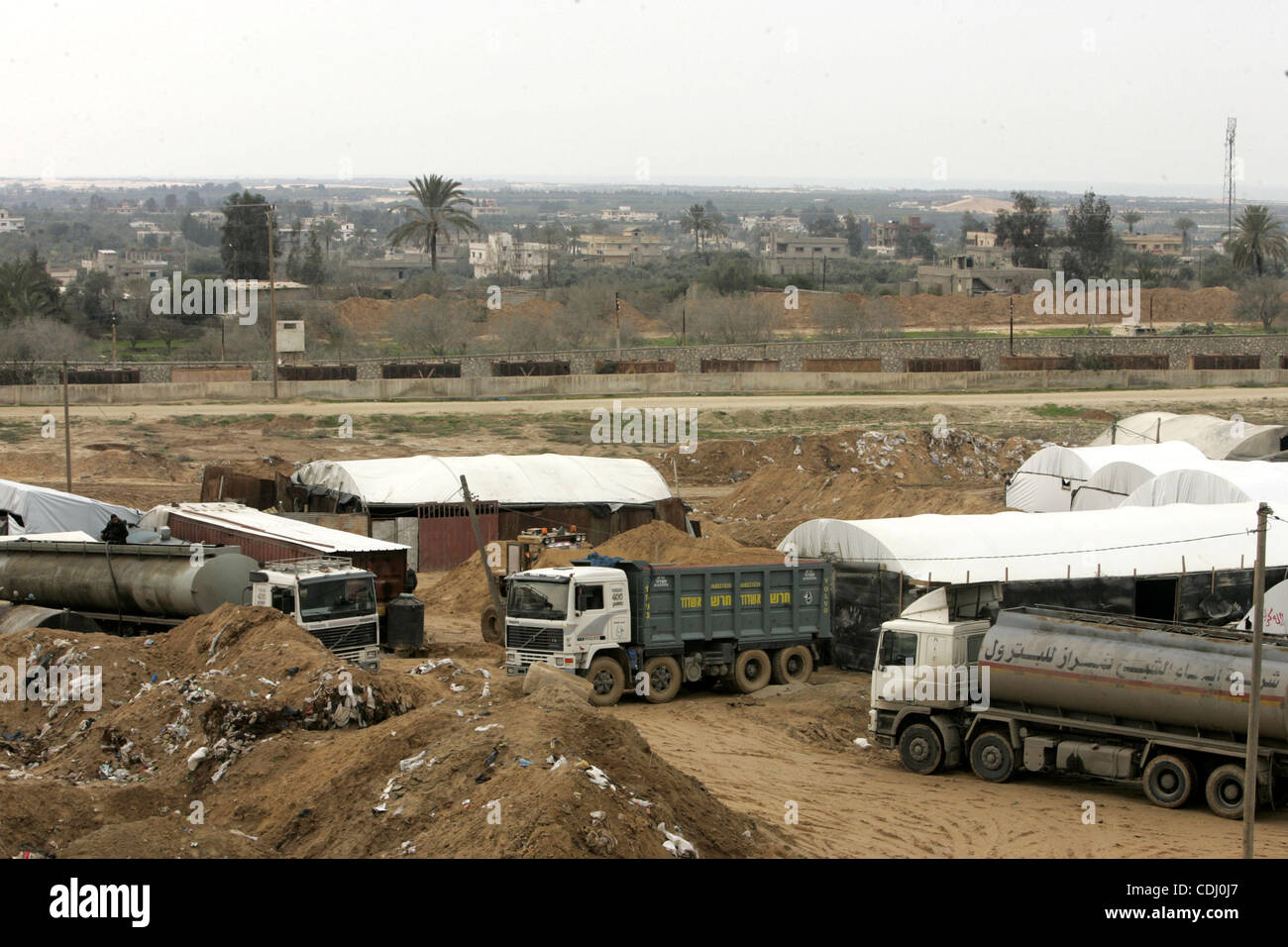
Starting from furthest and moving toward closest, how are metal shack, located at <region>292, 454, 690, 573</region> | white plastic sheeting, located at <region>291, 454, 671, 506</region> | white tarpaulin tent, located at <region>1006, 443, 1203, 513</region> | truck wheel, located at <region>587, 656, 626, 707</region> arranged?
white tarpaulin tent, located at <region>1006, 443, 1203, 513</region> < white plastic sheeting, located at <region>291, 454, 671, 506</region> < metal shack, located at <region>292, 454, 690, 573</region> < truck wheel, located at <region>587, 656, 626, 707</region>

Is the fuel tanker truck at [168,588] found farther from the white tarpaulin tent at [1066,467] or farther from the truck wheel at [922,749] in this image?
the white tarpaulin tent at [1066,467]

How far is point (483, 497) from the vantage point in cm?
3662

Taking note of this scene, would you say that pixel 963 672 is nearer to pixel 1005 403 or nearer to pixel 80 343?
pixel 1005 403

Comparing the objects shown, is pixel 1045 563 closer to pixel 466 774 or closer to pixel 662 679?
pixel 662 679

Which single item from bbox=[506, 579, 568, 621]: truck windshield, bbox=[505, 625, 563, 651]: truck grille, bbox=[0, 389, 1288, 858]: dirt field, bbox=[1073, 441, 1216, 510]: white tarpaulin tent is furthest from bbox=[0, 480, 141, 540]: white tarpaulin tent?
bbox=[1073, 441, 1216, 510]: white tarpaulin tent

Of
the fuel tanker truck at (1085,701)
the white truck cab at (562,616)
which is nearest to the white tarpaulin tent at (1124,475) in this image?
the fuel tanker truck at (1085,701)

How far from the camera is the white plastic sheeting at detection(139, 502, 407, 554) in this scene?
26859 millimetres

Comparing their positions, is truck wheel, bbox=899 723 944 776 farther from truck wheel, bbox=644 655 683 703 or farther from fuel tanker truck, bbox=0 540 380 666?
fuel tanker truck, bbox=0 540 380 666

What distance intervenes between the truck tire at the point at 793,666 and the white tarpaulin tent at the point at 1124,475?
15266 mm

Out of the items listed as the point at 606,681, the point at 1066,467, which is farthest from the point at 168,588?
the point at 1066,467

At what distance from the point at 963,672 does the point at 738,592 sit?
5189 mm

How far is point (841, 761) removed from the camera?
2047cm

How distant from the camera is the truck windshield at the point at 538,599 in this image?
73.2 feet

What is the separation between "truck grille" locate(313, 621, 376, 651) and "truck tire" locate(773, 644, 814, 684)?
23.2ft
